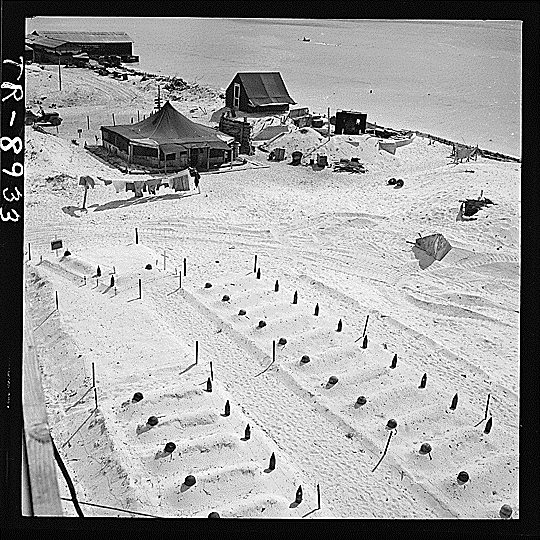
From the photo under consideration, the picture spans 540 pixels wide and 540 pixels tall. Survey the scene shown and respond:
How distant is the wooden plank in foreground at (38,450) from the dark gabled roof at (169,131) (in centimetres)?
1035

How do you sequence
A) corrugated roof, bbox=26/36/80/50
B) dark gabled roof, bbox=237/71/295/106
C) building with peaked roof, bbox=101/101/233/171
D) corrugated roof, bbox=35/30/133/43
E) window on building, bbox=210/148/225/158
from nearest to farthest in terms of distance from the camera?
building with peaked roof, bbox=101/101/233/171, window on building, bbox=210/148/225/158, dark gabled roof, bbox=237/71/295/106, corrugated roof, bbox=26/36/80/50, corrugated roof, bbox=35/30/133/43

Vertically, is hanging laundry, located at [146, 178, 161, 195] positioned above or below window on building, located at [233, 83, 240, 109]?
below

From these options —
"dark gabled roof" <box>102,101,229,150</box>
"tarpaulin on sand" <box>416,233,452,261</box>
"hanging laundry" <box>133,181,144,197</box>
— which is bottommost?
"tarpaulin on sand" <box>416,233,452,261</box>

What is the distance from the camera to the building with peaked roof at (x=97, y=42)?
702 inches

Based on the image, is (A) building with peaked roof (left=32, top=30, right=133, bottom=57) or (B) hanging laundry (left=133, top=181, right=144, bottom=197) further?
(A) building with peaked roof (left=32, top=30, right=133, bottom=57)

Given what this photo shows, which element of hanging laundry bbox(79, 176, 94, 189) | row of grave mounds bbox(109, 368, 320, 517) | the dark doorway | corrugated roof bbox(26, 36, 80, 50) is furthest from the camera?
corrugated roof bbox(26, 36, 80, 50)

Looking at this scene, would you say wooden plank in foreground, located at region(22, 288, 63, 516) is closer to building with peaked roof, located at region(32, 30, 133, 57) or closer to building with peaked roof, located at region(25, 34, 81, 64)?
building with peaked roof, located at region(25, 34, 81, 64)

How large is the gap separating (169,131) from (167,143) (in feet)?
1.28

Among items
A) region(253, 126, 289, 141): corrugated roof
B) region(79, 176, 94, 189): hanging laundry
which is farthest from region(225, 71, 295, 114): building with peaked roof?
region(79, 176, 94, 189): hanging laundry

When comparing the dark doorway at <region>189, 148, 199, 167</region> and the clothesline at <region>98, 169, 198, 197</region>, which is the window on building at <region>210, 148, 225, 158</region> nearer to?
the dark doorway at <region>189, 148, 199, 167</region>

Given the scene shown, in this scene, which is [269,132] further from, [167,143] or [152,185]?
[152,185]

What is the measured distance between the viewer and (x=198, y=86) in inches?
663

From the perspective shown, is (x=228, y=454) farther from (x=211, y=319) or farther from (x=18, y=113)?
(x=18, y=113)

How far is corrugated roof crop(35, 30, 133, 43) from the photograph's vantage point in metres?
17.8
